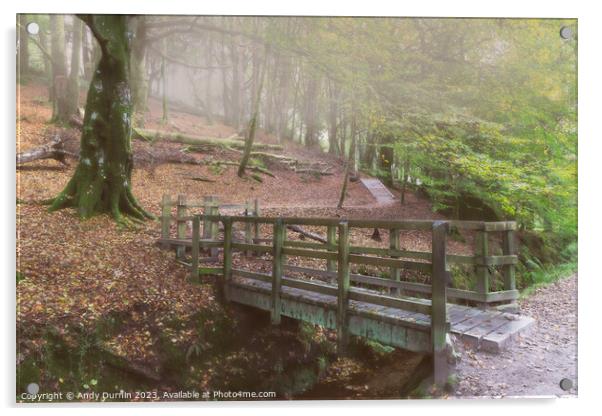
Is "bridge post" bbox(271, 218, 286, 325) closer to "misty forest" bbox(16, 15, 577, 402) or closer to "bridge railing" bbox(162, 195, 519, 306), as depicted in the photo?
"misty forest" bbox(16, 15, 577, 402)

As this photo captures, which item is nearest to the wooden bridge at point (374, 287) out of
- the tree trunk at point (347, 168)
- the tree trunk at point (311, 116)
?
the tree trunk at point (347, 168)

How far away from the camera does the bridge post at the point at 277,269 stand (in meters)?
5.19

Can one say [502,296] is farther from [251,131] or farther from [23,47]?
[23,47]

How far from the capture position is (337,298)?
4.62 metres

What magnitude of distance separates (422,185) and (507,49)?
2121mm

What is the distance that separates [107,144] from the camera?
242 inches

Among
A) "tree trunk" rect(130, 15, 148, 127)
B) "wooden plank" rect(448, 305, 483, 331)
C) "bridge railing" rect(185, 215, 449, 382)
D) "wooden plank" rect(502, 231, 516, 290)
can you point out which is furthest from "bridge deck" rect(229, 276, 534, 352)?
"tree trunk" rect(130, 15, 148, 127)

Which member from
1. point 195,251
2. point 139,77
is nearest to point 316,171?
point 195,251

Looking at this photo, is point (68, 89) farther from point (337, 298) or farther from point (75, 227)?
point (337, 298)

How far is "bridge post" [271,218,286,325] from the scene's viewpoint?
5.19 m

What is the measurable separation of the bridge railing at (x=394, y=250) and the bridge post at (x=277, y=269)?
120 millimetres

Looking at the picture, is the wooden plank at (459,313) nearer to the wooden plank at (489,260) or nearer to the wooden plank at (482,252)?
the wooden plank at (482,252)

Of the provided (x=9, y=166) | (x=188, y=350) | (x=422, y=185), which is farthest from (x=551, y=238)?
(x=9, y=166)

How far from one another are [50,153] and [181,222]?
1.96 meters
